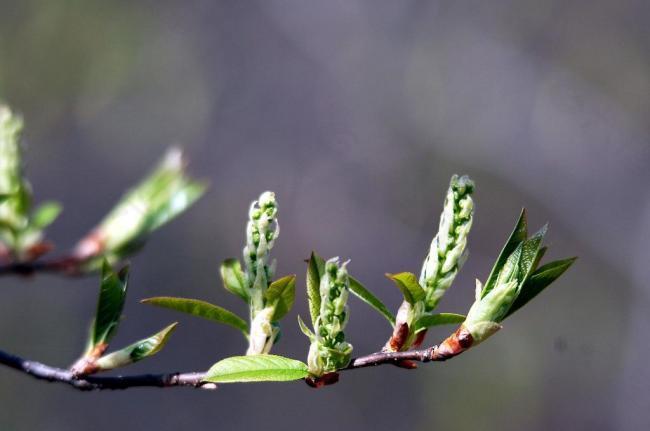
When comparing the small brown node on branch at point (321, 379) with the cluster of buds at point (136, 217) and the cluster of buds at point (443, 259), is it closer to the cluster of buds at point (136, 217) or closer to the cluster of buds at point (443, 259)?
the cluster of buds at point (443, 259)

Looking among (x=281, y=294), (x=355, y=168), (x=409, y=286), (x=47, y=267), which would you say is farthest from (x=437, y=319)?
(x=355, y=168)

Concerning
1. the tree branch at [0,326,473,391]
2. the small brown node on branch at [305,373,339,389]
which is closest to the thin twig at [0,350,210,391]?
the tree branch at [0,326,473,391]

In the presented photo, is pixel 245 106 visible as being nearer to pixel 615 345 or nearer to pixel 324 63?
pixel 324 63

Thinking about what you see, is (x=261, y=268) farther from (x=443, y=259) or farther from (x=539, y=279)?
(x=539, y=279)

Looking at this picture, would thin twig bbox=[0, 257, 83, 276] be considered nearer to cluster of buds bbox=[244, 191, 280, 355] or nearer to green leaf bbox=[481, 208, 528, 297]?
cluster of buds bbox=[244, 191, 280, 355]

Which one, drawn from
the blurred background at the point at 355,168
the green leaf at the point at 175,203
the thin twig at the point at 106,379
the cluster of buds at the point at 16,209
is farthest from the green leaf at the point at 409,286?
the blurred background at the point at 355,168

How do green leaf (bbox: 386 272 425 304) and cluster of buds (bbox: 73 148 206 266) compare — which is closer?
green leaf (bbox: 386 272 425 304)

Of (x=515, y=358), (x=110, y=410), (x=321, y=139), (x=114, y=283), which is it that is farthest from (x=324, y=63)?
(x=114, y=283)
